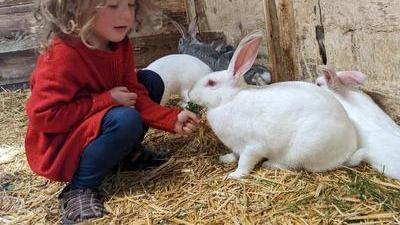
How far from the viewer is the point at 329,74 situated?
2361 mm

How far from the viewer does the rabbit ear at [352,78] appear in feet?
7.60

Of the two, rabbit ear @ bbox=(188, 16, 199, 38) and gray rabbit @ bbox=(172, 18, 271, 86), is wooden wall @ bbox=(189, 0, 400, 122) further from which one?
rabbit ear @ bbox=(188, 16, 199, 38)

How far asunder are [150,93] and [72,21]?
61cm

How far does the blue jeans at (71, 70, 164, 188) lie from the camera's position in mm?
2039

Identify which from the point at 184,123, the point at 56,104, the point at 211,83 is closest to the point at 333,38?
the point at 211,83

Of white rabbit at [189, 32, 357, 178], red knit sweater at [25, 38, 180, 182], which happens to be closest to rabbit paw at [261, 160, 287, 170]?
white rabbit at [189, 32, 357, 178]

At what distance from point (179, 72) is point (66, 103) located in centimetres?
134

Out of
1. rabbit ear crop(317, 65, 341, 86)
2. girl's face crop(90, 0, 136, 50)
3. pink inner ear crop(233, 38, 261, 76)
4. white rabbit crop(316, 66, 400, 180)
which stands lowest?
white rabbit crop(316, 66, 400, 180)

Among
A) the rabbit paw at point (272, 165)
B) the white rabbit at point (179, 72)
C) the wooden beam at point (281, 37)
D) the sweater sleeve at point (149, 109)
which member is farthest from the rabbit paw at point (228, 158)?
the white rabbit at point (179, 72)

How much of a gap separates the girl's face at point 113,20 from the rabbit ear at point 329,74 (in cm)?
88

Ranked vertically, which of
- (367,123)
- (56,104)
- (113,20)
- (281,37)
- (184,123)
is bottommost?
(367,123)

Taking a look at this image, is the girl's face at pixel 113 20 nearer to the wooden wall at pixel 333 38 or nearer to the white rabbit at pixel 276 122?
the white rabbit at pixel 276 122

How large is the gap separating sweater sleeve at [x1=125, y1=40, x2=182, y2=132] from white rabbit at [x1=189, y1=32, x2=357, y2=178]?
0.17 meters

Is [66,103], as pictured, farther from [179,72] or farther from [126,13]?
[179,72]
